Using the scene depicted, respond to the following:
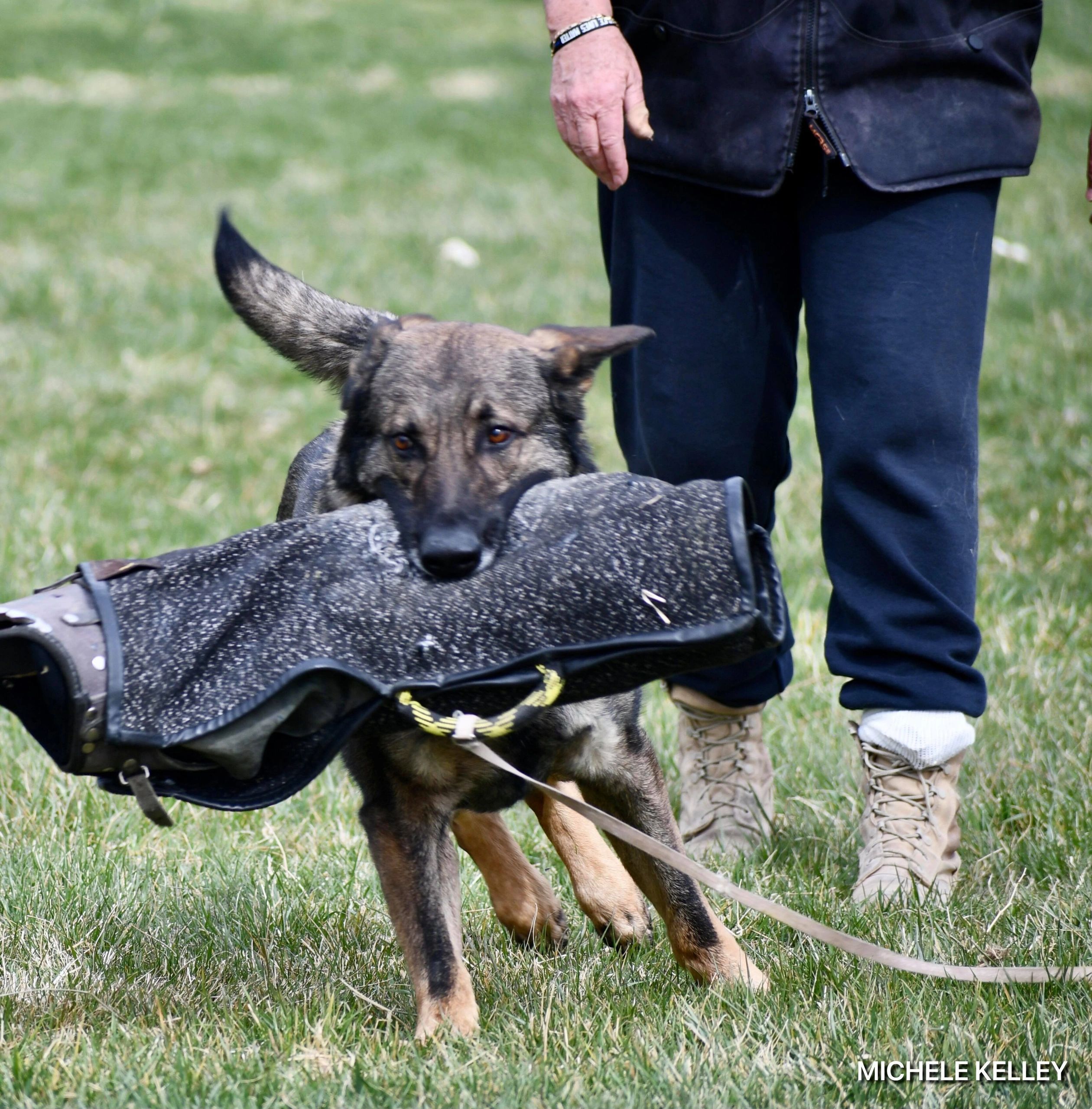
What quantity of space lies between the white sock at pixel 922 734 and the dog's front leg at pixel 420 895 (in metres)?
1.07

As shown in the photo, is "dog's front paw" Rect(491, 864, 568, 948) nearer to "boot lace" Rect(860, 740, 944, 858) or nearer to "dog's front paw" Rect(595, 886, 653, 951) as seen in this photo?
"dog's front paw" Rect(595, 886, 653, 951)

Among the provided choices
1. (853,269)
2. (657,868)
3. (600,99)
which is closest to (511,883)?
(657,868)

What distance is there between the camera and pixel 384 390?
8.59ft

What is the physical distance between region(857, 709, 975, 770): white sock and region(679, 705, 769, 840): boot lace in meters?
0.47

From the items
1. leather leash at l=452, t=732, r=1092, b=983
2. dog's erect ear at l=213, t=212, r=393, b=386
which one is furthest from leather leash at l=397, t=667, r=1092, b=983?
dog's erect ear at l=213, t=212, r=393, b=386

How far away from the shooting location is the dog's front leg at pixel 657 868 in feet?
8.56

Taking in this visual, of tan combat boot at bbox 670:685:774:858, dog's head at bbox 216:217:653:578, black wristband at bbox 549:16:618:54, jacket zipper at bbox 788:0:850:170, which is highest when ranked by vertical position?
black wristband at bbox 549:16:618:54

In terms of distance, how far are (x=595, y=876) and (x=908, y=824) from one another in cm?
71

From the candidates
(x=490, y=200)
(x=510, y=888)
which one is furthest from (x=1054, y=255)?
(x=510, y=888)

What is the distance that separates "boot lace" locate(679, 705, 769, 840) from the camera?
3449 mm

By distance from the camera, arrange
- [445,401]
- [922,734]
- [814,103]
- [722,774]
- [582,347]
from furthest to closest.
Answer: [722,774]
[922,734]
[814,103]
[582,347]
[445,401]

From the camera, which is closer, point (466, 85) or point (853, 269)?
point (853, 269)

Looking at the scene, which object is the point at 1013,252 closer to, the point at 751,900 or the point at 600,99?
the point at 600,99

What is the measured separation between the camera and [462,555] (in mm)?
2221
